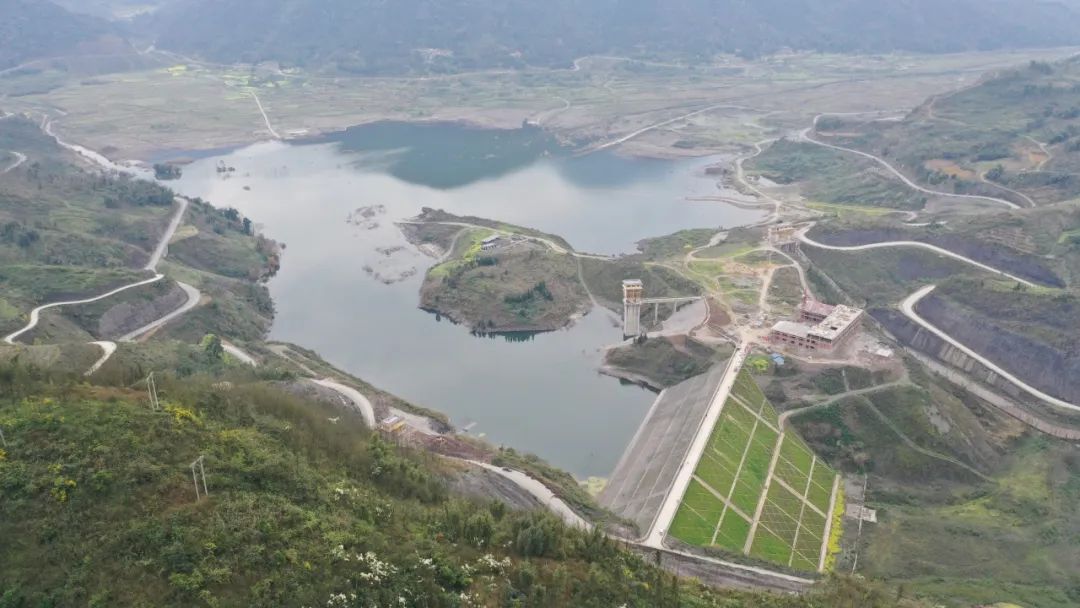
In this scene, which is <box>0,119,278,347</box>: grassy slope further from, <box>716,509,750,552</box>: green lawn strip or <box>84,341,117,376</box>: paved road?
<box>716,509,750,552</box>: green lawn strip

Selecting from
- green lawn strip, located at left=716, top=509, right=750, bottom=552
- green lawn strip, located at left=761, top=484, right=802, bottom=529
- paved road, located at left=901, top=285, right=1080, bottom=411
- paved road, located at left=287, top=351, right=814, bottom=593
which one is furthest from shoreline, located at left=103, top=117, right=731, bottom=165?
paved road, located at left=287, top=351, right=814, bottom=593

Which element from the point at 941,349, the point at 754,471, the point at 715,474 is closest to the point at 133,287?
the point at 715,474

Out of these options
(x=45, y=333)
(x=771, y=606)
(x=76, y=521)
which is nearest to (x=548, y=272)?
(x=45, y=333)

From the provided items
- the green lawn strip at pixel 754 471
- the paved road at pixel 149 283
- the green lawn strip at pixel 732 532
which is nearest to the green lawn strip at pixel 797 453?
the green lawn strip at pixel 754 471

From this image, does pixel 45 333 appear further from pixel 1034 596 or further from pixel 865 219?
pixel 865 219

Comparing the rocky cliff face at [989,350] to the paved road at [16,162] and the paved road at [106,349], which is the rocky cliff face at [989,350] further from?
the paved road at [16,162]

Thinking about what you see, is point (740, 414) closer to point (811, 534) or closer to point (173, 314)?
point (811, 534)
